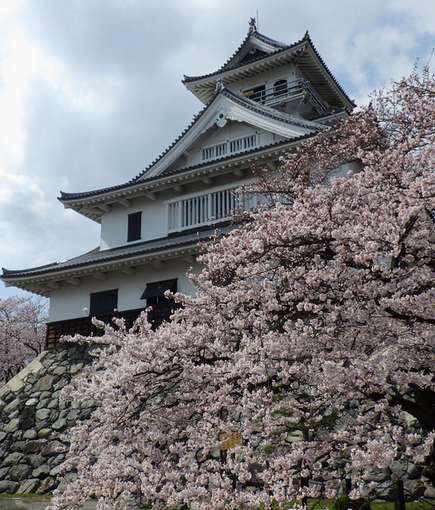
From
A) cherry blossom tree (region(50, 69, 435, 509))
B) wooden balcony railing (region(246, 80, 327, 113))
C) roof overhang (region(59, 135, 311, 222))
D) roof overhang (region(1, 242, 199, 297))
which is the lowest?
cherry blossom tree (region(50, 69, 435, 509))

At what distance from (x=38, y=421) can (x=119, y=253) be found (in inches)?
215

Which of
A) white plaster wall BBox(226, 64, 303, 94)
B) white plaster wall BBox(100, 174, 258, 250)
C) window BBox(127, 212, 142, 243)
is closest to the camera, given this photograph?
white plaster wall BBox(100, 174, 258, 250)

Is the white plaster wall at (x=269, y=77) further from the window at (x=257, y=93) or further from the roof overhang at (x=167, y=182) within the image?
the roof overhang at (x=167, y=182)

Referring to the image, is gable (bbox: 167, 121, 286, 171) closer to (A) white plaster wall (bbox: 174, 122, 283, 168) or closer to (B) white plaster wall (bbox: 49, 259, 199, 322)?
(A) white plaster wall (bbox: 174, 122, 283, 168)

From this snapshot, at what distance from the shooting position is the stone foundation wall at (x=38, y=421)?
47.2 ft

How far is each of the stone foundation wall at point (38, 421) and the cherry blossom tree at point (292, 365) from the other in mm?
7799

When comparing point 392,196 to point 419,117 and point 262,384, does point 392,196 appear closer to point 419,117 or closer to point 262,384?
point 262,384

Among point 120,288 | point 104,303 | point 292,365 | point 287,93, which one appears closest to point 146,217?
point 120,288

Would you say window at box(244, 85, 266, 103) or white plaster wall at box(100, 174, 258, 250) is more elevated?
window at box(244, 85, 266, 103)

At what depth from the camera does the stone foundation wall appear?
47.2 ft

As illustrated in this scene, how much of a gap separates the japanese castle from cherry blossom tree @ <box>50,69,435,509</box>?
8.71 metres

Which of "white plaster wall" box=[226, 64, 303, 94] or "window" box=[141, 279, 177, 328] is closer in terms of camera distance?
"window" box=[141, 279, 177, 328]

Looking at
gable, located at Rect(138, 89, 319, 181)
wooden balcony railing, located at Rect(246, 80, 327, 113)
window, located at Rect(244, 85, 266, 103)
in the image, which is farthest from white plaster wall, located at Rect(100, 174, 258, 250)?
window, located at Rect(244, 85, 266, 103)

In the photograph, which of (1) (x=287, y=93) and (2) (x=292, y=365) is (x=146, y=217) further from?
(2) (x=292, y=365)
